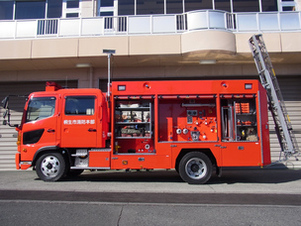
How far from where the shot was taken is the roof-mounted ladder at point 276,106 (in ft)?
25.3

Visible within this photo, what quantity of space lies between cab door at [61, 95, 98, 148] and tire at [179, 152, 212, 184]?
2704 mm

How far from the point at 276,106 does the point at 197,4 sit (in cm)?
695

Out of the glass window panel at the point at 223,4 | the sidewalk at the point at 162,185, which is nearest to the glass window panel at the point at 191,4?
the glass window panel at the point at 223,4

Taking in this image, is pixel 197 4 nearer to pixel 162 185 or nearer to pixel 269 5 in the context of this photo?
pixel 269 5

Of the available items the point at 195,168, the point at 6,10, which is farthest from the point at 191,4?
the point at 6,10

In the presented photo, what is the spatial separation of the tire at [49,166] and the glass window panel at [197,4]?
9.29m

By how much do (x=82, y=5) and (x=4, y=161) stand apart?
27.5ft

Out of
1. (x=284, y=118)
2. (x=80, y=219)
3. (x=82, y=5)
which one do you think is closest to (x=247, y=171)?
(x=284, y=118)

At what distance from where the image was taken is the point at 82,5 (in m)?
11.9

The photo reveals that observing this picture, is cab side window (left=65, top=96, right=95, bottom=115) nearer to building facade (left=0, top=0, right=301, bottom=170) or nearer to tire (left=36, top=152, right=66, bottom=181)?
tire (left=36, top=152, right=66, bottom=181)

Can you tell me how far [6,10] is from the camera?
12445 millimetres

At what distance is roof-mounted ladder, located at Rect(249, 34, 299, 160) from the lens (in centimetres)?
770

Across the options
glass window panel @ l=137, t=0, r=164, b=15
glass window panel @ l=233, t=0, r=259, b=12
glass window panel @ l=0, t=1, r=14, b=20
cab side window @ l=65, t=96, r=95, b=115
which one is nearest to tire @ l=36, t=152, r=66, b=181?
cab side window @ l=65, t=96, r=95, b=115

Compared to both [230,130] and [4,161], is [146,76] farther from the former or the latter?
[4,161]
